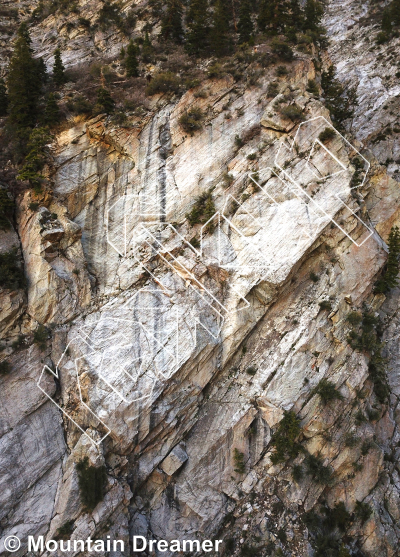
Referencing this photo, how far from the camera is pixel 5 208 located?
21.6 m

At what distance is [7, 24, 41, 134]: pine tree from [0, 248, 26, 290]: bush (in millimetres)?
9783

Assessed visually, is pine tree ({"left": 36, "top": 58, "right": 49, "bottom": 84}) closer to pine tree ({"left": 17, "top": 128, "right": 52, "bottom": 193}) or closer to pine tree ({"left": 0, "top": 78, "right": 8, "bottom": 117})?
pine tree ({"left": 0, "top": 78, "right": 8, "bottom": 117})

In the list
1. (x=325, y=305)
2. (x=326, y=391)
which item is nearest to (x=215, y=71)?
(x=325, y=305)

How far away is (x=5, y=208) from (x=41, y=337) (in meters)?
8.48

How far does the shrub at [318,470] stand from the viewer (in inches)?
715

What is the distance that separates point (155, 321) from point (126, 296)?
7.99ft

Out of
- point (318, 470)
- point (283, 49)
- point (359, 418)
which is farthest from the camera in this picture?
point (283, 49)

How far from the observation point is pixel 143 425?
18.2 m

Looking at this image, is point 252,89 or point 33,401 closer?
point 33,401

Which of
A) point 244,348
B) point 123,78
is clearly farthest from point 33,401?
point 123,78

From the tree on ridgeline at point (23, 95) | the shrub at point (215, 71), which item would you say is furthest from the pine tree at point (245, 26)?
the tree on ridgeline at point (23, 95)

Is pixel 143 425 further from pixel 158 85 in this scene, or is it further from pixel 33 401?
pixel 158 85

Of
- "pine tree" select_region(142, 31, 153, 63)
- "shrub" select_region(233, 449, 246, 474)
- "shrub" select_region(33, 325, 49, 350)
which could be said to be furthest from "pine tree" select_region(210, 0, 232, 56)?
"shrub" select_region(233, 449, 246, 474)

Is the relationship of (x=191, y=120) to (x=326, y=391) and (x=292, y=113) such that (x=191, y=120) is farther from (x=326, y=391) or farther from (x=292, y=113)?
(x=326, y=391)
